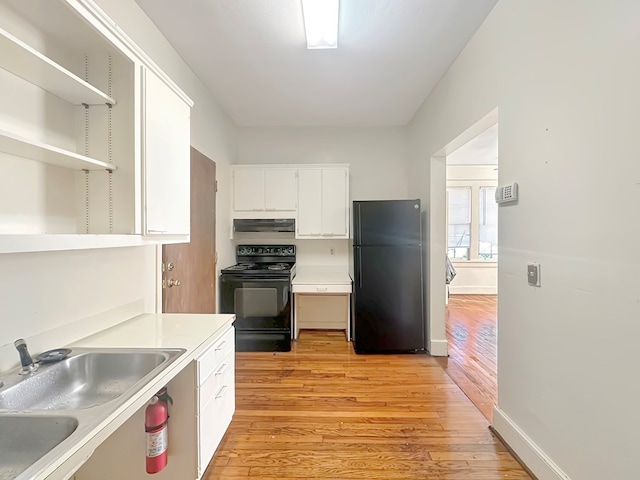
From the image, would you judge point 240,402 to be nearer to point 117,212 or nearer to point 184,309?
point 184,309

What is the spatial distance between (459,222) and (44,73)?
639cm

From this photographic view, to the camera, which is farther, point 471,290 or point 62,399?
point 471,290

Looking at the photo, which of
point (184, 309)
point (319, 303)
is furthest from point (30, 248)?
point (319, 303)

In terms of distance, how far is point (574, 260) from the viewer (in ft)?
4.26

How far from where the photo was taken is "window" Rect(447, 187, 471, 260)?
6043 mm

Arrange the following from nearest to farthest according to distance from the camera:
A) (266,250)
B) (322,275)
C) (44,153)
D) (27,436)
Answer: (27,436)
(44,153)
(322,275)
(266,250)

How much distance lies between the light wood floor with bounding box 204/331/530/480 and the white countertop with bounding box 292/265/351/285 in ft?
2.87

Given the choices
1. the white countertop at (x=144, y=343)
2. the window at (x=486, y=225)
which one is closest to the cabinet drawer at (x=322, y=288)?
the white countertop at (x=144, y=343)

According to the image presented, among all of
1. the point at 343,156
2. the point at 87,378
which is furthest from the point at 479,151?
the point at 87,378

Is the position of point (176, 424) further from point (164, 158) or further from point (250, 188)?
point (250, 188)

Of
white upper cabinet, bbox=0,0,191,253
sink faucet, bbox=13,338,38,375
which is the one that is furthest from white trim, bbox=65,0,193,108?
sink faucet, bbox=13,338,38,375

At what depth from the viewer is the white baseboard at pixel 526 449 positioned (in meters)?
1.43

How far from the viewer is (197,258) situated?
8.48 feet

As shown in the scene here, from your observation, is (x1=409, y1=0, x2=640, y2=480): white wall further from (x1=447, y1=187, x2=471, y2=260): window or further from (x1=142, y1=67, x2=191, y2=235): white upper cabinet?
(x1=447, y1=187, x2=471, y2=260): window
